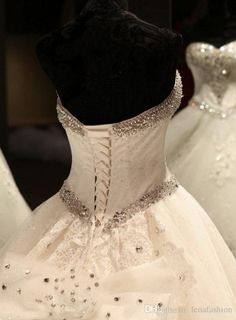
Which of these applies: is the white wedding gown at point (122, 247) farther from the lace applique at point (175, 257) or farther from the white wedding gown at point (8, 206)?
the white wedding gown at point (8, 206)

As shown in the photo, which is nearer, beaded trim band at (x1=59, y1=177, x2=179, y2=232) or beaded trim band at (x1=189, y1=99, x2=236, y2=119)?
beaded trim band at (x1=59, y1=177, x2=179, y2=232)

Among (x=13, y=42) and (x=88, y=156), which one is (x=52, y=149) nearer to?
(x=13, y=42)

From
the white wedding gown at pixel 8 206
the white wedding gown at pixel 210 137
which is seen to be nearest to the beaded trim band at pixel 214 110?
the white wedding gown at pixel 210 137

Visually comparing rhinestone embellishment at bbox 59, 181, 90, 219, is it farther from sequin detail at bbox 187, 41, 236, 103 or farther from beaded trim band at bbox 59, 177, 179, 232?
sequin detail at bbox 187, 41, 236, 103

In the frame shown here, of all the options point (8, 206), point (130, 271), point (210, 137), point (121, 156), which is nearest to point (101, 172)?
point (121, 156)

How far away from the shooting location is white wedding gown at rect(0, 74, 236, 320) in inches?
37.2

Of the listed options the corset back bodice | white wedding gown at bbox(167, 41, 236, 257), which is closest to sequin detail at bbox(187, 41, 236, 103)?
white wedding gown at bbox(167, 41, 236, 257)

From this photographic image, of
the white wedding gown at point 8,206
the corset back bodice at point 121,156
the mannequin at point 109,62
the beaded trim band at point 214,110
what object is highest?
the mannequin at point 109,62

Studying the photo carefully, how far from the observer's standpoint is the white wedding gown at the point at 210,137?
1422mm

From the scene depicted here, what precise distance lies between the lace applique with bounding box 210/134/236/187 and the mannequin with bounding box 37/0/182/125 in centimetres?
49

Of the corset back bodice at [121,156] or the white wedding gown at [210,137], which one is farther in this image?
the white wedding gown at [210,137]

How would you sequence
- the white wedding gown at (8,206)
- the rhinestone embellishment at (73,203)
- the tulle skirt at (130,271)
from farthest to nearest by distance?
the white wedding gown at (8,206), the rhinestone embellishment at (73,203), the tulle skirt at (130,271)

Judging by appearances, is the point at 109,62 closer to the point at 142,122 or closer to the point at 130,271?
the point at 142,122

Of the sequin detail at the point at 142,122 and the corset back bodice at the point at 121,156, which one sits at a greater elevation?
the sequin detail at the point at 142,122
